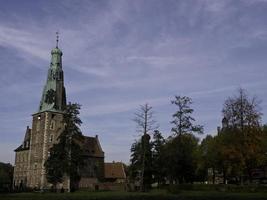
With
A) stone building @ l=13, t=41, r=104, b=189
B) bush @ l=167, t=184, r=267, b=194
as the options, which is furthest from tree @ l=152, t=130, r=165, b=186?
stone building @ l=13, t=41, r=104, b=189

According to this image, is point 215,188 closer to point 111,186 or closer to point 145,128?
point 145,128

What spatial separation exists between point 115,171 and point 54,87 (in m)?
33.2

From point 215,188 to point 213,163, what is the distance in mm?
29408

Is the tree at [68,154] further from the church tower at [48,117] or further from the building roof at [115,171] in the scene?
the building roof at [115,171]

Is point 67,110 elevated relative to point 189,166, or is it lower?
elevated

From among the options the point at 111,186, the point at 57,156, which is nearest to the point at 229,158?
the point at 57,156

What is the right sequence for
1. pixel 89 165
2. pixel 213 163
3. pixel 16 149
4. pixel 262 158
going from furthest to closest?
pixel 16 149 → pixel 89 165 → pixel 213 163 → pixel 262 158

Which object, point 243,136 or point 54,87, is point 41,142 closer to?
point 54,87

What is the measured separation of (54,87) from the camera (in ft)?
325

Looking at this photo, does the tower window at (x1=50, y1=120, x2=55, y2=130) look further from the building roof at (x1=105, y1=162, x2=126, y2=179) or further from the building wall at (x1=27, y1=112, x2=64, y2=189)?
the building roof at (x1=105, y1=162, x2=126, y2=179)

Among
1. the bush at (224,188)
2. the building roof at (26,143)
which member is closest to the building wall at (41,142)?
the building roof at (26,143)

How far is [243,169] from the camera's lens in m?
60.4

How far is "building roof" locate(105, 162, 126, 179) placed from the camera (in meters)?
117

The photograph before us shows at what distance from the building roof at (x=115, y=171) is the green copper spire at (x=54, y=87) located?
88.5 feet
